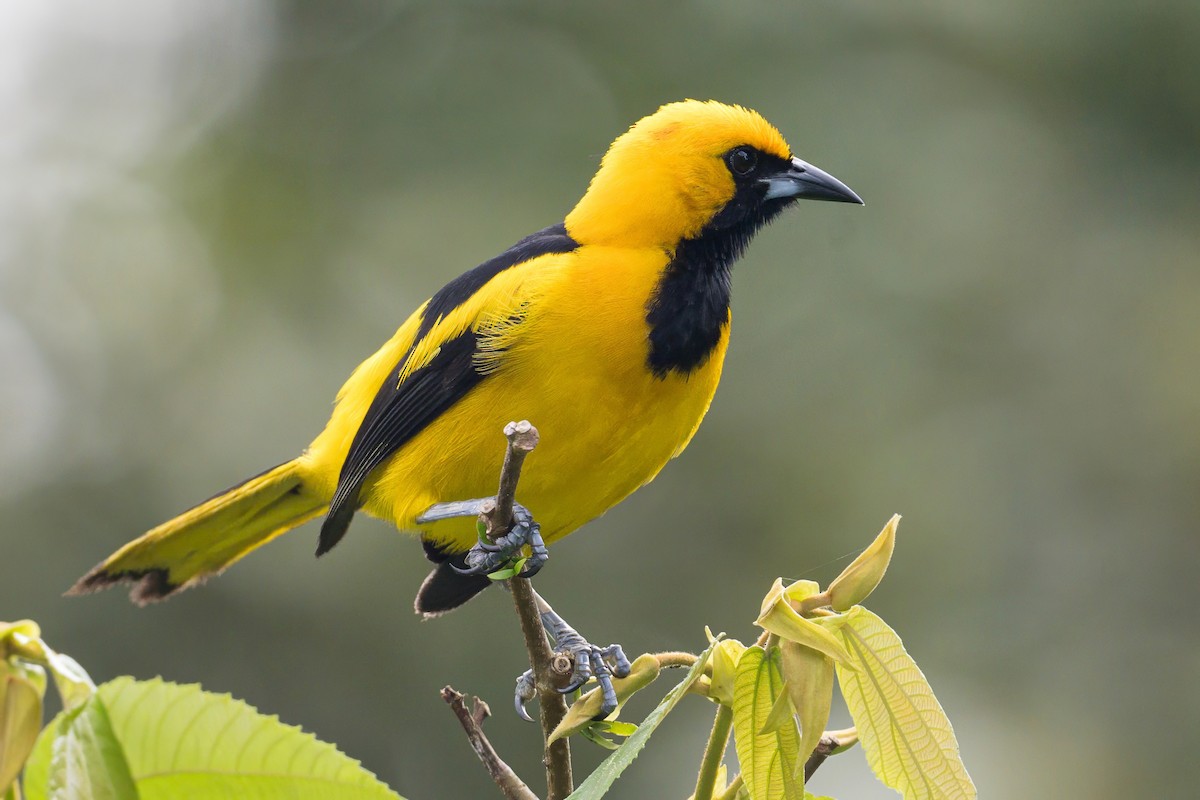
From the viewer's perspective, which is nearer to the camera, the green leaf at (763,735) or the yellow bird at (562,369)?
the green leaf at (763,735)

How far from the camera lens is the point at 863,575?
1.67m

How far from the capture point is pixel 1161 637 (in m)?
6.36

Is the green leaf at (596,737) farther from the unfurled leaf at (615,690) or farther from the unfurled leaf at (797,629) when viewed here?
the unfurled leaf at (797,629)

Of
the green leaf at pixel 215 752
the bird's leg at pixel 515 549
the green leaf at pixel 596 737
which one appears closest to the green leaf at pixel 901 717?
the green leaf at pixel 215 752

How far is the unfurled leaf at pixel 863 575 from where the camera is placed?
5.49 feet

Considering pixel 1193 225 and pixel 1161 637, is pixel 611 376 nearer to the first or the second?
pixel 1161 637

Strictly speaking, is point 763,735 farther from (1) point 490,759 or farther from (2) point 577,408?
(2) point 577,408

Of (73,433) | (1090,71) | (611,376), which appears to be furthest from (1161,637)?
(73,433)

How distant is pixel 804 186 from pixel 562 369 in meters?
1.15

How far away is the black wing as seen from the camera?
363 centimetres

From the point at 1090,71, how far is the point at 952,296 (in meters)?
1.65

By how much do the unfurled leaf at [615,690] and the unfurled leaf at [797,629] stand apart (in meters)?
0.42

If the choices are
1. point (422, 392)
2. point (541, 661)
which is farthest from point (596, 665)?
point (422, 392)

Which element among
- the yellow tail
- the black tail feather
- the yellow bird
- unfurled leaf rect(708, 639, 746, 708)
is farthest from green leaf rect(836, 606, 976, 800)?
the yellow tail
